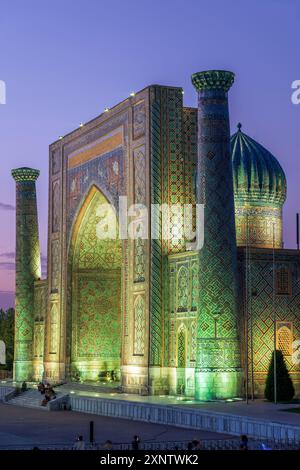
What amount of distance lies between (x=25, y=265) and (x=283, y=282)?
34.4ft

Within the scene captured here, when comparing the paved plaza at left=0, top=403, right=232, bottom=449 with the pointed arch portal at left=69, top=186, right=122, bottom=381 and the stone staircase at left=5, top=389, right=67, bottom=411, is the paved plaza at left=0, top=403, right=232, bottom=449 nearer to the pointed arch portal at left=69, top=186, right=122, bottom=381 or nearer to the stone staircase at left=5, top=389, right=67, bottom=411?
the stone staircase at left=5, top=389, right=67, bottom=411

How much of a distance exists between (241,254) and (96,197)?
630cm

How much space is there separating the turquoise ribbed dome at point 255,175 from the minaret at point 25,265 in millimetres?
7979

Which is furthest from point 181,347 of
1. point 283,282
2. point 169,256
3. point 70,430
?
point 70,430

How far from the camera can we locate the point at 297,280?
19031 millimetres

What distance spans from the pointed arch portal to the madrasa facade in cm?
3

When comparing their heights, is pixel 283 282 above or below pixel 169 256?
below

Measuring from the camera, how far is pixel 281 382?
57.3ft

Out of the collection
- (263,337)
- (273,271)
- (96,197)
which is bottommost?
(263,337)

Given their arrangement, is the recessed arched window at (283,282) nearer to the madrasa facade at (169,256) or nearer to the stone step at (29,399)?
the madrasa facade at (169,256)

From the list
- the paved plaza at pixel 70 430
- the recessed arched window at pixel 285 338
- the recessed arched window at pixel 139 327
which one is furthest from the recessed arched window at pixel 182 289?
the paved plaza at pixel 70 430

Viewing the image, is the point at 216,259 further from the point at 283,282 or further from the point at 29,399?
the point at 29,399
